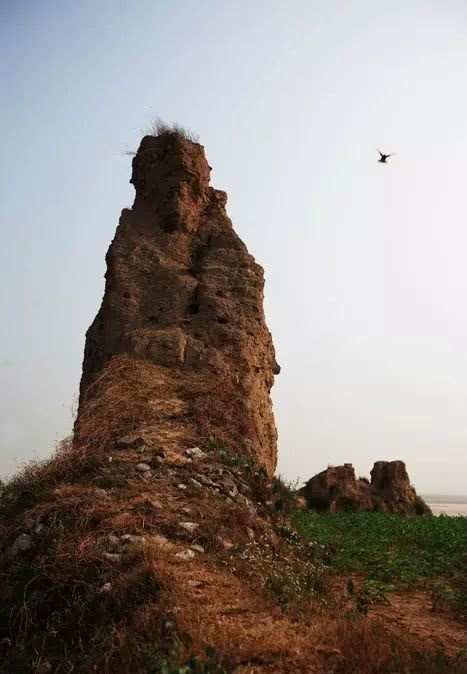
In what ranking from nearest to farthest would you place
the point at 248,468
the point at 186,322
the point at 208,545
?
the point at 208,545 < the point at 248,468 < the point at 186,322

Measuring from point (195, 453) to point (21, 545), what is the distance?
3132mm

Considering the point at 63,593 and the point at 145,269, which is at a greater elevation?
the point at 145,269

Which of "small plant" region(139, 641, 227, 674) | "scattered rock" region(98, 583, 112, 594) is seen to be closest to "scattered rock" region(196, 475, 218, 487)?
"scattered rock" region(98, 583, 112, 594)

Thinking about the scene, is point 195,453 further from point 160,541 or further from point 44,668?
point 44,668

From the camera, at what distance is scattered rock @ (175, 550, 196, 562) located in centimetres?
622

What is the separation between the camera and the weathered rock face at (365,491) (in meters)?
29.0

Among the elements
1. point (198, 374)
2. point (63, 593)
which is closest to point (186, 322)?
point (198, 374)

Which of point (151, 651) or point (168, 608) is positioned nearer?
point (151, 651)

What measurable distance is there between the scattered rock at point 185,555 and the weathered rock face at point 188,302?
4.02 meters

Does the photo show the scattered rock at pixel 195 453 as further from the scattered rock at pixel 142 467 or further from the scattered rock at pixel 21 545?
the scattered rock at pixel 21 545

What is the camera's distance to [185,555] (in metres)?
6.36

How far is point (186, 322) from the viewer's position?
501 inches

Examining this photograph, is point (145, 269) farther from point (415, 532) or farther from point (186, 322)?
point (415, 532)

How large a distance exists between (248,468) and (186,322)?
4232 millimetres
